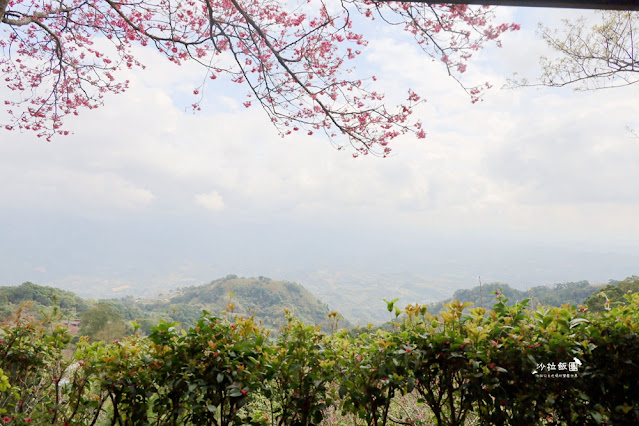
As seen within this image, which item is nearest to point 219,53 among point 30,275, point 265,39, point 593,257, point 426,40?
point 265,39

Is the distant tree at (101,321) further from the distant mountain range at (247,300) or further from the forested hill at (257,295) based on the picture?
the forested hill at (257,295)

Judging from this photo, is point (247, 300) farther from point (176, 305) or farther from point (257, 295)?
point (176, 305)

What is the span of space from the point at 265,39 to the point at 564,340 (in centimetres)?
297

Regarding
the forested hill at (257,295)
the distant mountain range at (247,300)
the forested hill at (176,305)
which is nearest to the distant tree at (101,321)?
the forested hill at (176,305)

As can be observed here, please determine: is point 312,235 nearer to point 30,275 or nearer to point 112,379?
point 30,275

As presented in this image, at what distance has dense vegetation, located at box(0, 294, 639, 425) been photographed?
58.7 inches

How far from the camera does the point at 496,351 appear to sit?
153 centimetres

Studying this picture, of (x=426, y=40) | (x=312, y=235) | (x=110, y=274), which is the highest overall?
(x=312, y=235)

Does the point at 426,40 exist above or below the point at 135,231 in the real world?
below

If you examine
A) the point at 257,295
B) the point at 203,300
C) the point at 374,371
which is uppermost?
the point at 374,371

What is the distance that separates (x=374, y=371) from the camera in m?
1.55

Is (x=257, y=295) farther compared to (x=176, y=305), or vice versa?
(x=257, y=295)
